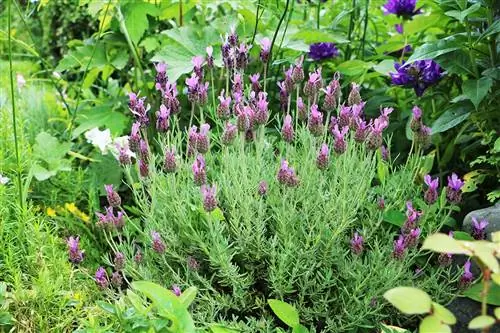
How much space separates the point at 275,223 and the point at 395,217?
37 centimetres

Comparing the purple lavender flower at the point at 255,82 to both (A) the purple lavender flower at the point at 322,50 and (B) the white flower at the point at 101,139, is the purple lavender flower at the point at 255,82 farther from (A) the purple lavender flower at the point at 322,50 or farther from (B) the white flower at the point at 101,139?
(B) the white flower at the point at 101,139

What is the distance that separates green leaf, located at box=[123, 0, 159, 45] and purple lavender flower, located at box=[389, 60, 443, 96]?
3.54 feet

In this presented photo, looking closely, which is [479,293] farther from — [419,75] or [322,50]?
[322,50]

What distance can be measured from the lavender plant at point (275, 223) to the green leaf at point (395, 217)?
0.06 feet

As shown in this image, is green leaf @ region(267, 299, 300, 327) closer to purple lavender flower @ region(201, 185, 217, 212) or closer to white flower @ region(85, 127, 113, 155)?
purple lavender flower @ region(201, 185, 217, 212)

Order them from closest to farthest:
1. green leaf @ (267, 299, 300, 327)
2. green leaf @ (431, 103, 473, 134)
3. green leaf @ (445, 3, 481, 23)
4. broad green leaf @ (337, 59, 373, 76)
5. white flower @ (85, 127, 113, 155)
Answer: green leaf @ (267, 299, 300, 327) → green leaf @ (445, 3, 481, 23) → green leaf @ (431, 103, 473, 134) → broad green leaf @ (337, 59, 373, 76) → white flower @ (85, 127, 113, 155)

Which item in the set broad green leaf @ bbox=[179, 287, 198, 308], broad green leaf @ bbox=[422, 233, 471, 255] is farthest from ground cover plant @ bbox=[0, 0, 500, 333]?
broad green leaf @ bbox=[422, 233, 471, 255]

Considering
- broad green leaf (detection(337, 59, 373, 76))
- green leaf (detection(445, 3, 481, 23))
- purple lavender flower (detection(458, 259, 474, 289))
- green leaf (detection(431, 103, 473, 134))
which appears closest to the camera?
purple lavender flower (detection(458, 259, 474, 289))

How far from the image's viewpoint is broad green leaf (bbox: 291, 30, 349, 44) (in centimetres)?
279

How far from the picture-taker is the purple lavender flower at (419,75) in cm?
260

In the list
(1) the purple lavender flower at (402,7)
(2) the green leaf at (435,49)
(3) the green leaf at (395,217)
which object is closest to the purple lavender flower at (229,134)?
(3) the green leaf at (395,217)

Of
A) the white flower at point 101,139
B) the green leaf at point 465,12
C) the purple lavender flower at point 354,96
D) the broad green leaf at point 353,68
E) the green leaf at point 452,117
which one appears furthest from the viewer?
the white flower at point 101,139

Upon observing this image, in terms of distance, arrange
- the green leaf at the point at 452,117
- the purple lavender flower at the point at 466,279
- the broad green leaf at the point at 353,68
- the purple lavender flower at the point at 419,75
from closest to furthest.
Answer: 1. the purple lavender flower at the point at 466,279
2. the green leaf at the point at 452,117
3. the purple lavender flower at the point at 419,75
4. the broad green leaf at the point at 353,68

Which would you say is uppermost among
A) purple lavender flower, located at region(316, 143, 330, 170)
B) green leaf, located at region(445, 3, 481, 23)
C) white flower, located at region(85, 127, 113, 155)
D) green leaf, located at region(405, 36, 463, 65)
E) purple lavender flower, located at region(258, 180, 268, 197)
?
green leaf, located at region(445, 3, 481, 23)
